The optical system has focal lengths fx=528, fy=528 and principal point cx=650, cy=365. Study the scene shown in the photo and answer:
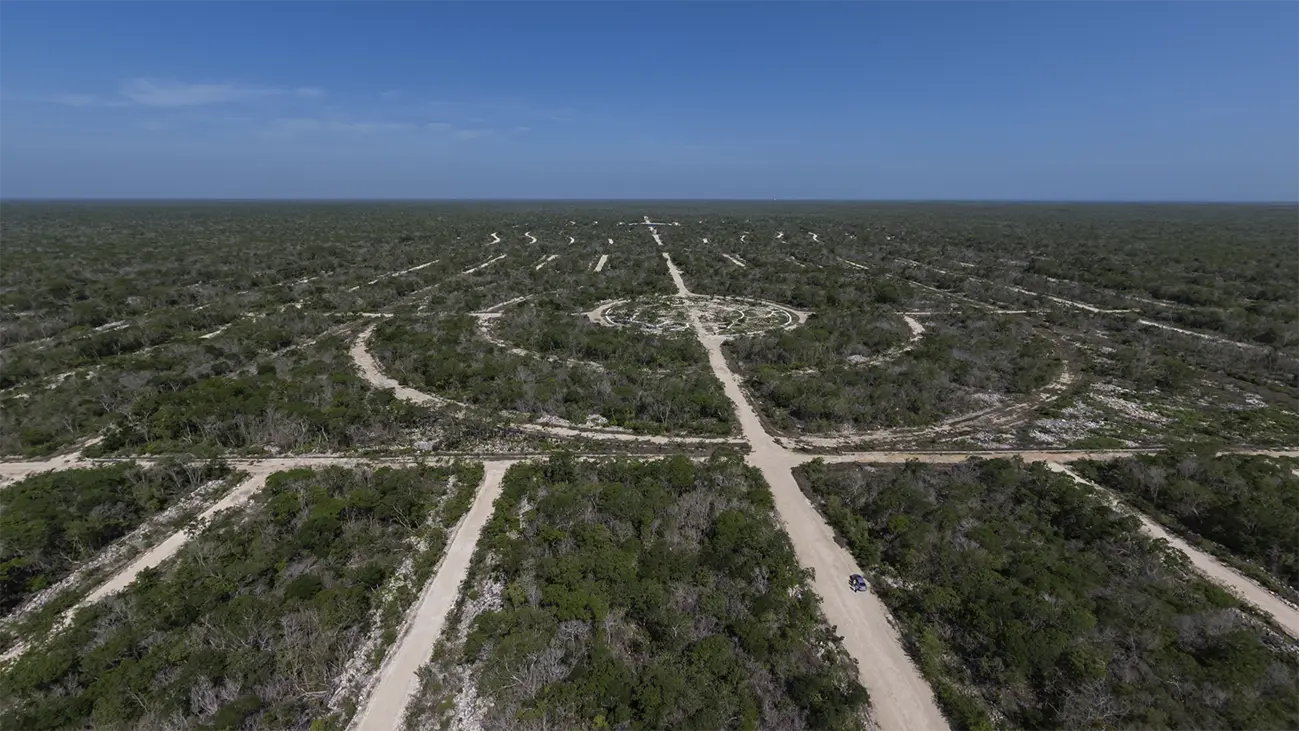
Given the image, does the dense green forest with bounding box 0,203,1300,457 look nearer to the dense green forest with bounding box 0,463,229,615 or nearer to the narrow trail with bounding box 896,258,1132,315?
the narrow trail with bounding box 896,258,1132,315

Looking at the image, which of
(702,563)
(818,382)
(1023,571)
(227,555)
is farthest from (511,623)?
(818,382)

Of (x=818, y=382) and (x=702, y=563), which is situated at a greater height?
(x=818, y=382)

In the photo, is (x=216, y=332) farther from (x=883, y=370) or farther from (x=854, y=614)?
(x=883, y=370)

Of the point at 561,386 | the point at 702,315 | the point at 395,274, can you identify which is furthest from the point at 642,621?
the point at 395,274

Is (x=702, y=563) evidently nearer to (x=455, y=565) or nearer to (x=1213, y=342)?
(x=455, y=565)

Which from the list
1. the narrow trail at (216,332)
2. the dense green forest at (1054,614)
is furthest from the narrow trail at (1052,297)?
the narrow trail at (216,332)

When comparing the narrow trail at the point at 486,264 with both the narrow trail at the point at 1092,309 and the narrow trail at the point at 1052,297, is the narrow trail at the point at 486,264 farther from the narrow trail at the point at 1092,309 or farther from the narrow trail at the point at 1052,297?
the narrow trail at the point at 1052,297
